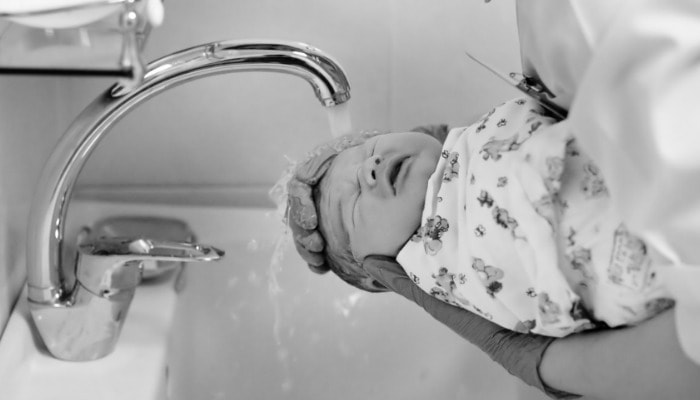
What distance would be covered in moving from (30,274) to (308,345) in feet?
1.23

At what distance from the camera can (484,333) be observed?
0.81 meters

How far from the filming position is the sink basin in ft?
3.46

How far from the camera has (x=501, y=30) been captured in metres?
1.14

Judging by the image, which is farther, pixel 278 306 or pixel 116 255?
pixel 278 306

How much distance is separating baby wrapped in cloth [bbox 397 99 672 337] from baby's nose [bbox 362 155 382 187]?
10 centimetres

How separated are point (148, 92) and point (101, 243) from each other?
194 millimetres

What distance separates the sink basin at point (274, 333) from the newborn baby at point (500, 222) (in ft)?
0.65

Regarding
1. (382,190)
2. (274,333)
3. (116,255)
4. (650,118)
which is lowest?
(274,333)

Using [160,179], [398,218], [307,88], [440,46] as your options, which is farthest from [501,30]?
[160,179]

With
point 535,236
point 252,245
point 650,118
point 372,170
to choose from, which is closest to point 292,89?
point 252,245

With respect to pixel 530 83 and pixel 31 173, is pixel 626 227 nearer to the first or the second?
pixel 530 83

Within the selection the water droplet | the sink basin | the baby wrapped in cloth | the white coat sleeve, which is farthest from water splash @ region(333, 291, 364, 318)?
the white coat sleeve

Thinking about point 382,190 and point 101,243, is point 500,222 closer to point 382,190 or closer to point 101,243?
point 382,190

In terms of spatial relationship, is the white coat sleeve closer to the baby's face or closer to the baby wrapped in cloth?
the baby wrapped in cloth
